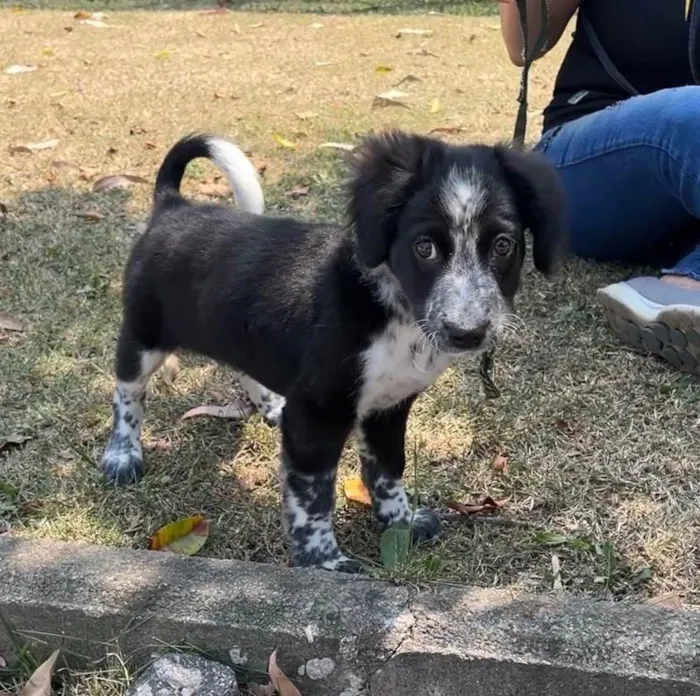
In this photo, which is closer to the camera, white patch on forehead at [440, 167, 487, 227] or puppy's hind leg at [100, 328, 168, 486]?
white patch on forehead at [440, 167, 487, 227]

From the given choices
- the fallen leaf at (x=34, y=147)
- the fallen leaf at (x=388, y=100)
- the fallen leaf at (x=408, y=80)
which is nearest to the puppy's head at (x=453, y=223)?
Answer: the fallen leaf at (x=34, y=147)

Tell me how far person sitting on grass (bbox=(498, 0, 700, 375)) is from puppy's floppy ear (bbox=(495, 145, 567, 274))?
3.67ft

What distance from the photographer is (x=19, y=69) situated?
688 centimetres

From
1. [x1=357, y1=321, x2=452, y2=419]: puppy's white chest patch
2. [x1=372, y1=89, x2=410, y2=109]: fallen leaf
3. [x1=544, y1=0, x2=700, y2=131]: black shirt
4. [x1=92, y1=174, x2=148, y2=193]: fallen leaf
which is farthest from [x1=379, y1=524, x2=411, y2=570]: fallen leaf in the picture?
[x1=372, y1=89, x2=410, y2=109]: fallen leaf

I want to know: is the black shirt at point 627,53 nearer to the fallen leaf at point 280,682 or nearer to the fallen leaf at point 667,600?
the fallen leaf at point 667,600

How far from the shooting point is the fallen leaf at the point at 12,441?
10.0ft

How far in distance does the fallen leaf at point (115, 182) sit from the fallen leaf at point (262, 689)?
330 centimetres

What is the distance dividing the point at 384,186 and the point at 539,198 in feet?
1.15

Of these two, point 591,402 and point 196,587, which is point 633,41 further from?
point 196,587

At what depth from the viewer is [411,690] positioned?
2.03m

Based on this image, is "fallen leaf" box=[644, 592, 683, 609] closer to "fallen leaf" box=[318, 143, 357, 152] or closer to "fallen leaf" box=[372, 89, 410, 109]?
"fallen leaf" box=[318, 143, 357, 152]

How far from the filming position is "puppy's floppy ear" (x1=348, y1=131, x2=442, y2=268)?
85.3 inches

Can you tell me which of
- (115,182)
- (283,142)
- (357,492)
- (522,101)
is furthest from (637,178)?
(115,182)

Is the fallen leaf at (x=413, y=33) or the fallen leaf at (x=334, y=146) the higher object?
the fallen leaf at (x=413, y=33)
